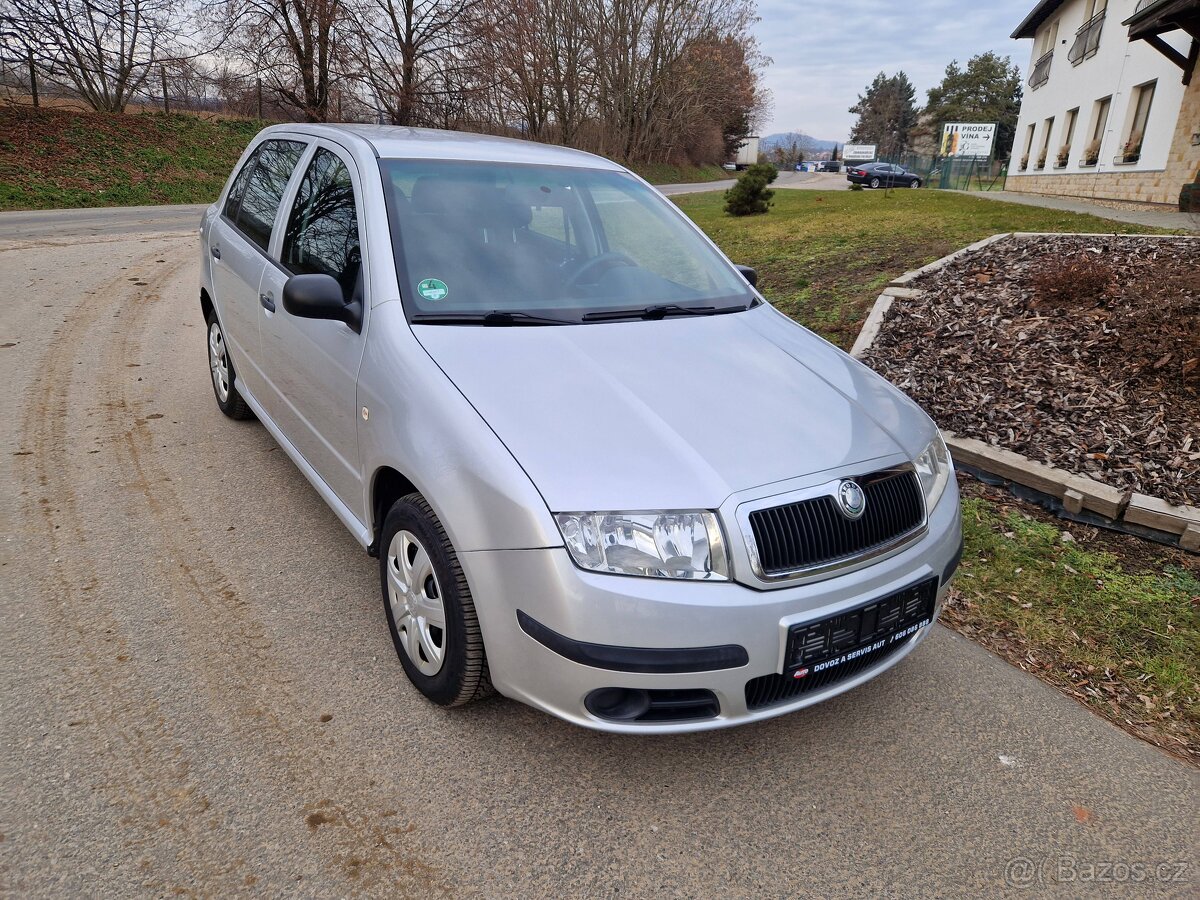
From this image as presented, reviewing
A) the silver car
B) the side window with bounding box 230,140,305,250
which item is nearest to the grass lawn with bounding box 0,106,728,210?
the side window with bounding box 230,140,305,250

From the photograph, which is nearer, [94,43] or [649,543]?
[649,543]

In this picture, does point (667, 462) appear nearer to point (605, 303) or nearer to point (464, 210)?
point (605, 303)

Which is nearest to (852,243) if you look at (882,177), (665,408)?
(665,408)

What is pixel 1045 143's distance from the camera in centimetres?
2572

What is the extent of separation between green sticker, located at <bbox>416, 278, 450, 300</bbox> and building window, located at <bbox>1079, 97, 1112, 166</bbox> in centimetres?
2292

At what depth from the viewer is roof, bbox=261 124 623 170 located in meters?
3.41

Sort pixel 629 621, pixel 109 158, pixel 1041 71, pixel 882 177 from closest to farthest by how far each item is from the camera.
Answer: pixel 629 621 → pixel 109 158 → pixel 1041 71 → pixel 882 177

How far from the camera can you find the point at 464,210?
3.21 metres

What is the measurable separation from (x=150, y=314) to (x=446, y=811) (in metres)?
7.33

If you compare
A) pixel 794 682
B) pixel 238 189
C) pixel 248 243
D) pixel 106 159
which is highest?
pixel 106 159

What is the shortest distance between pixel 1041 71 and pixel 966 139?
2695 cm

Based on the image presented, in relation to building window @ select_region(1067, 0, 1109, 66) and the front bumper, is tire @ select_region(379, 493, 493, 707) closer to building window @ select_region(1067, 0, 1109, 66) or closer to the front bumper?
the front bumper

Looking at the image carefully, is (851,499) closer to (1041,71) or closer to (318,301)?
(318,301)

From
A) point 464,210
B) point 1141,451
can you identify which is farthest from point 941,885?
point 1141,451
